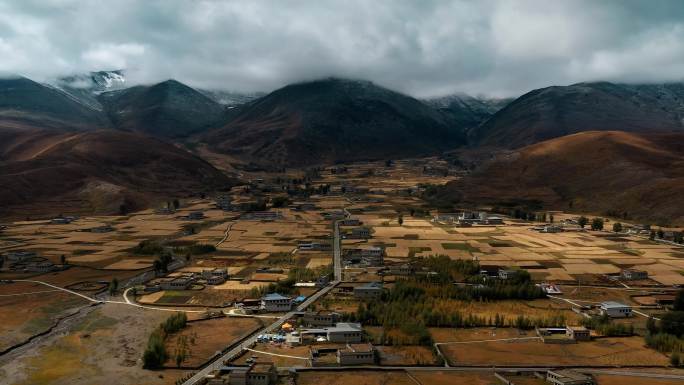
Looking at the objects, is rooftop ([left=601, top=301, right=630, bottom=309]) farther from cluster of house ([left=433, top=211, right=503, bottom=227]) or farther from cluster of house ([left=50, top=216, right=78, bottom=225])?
cluster of house ([left=50, top=216, right=78, bottom=225])

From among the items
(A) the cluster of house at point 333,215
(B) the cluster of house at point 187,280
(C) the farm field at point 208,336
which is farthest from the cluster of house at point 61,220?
(C) the farm field at point 208,336

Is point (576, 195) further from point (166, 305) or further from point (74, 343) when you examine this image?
point (74, 343)

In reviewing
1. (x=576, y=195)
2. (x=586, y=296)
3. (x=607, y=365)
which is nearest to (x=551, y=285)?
(x=586, y=296)

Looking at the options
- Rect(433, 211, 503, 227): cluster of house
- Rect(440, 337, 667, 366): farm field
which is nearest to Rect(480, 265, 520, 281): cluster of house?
Rect(440, 337, 667, 366): farm field

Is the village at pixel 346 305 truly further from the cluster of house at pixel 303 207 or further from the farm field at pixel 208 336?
the cluster of house at pixel 303 207

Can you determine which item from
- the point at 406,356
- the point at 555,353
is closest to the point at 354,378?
the point at 406,356

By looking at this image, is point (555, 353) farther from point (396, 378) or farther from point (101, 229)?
point (101, 229)
